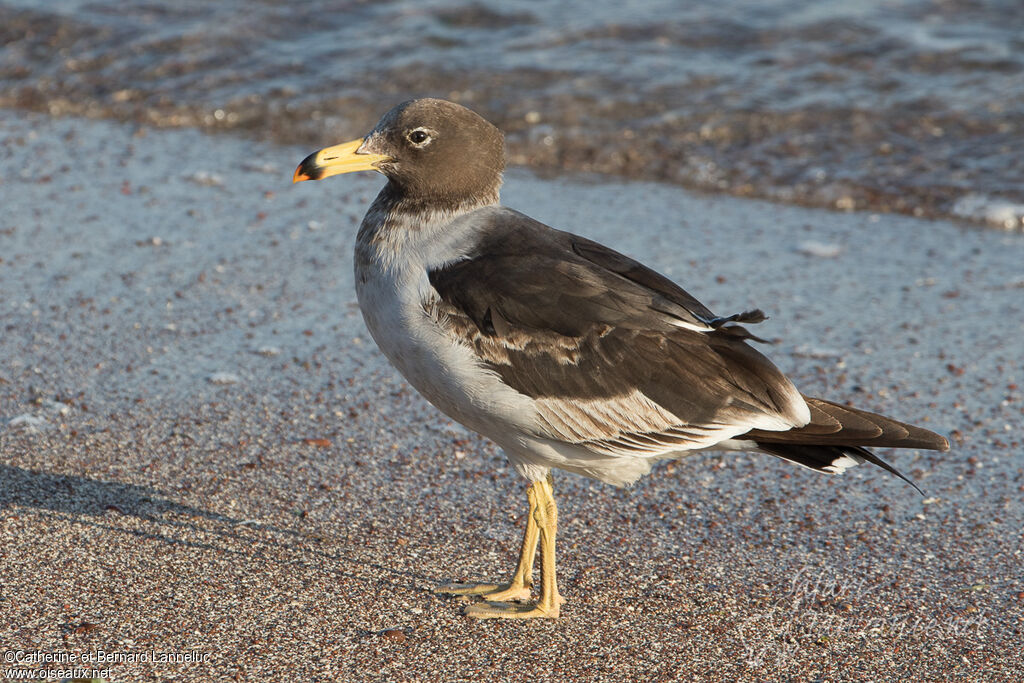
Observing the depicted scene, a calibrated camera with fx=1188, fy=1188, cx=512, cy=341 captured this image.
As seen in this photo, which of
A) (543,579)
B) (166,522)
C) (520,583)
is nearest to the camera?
(543,579)

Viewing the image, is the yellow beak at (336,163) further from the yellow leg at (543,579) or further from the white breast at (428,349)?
the yellow leg at (543,579)

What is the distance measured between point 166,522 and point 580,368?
1.49 meters

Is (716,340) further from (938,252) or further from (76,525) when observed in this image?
(938,252)

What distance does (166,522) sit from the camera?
3.85 m

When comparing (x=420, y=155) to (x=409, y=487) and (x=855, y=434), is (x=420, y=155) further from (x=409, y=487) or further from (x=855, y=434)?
(x=855, y=434)

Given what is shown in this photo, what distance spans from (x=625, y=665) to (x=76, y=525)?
1.80 metres

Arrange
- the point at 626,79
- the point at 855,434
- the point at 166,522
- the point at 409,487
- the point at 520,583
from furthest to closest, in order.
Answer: the point at 626,79
the point at 409,487
the point at 166,522
the point at 520,583
the point at 855,434

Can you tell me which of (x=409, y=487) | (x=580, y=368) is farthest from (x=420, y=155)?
(x=409, y=487)

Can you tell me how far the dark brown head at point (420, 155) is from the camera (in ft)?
12.1

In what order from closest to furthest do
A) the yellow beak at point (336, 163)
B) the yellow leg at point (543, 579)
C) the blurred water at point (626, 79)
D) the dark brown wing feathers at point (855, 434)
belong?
the dark brown wing feathers at point (855, 434) < the yellow leg at point (543, 579) < the yellow beak at point (336, 163) < the blurred water at point (626, 79)

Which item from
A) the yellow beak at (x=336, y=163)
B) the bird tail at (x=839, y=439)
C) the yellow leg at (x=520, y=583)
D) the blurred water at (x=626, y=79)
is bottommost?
the blurred water at (x=626, y=79)

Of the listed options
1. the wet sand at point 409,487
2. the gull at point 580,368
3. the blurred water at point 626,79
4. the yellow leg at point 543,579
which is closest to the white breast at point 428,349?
the gull at point 580,368

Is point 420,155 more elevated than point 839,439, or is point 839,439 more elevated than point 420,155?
point 420,155

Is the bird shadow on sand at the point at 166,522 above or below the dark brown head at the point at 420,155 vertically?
below
